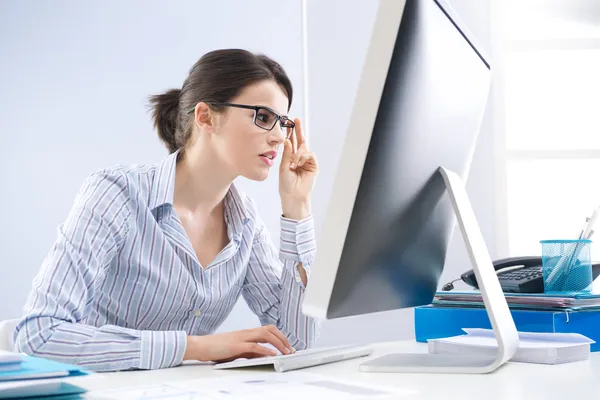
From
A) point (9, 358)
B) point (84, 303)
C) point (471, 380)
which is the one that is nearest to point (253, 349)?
point (84, 303)

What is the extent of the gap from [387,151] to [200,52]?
241 centimetres

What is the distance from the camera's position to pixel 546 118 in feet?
10.1

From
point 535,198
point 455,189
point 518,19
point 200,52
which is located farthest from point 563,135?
point 455,189

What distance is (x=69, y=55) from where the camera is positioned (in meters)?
2.91

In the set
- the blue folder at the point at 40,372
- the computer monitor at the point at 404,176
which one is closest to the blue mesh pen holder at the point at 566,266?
the computer monitor at the point at 404,176

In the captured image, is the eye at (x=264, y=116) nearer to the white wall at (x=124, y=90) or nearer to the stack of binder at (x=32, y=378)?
the stack of binder at (x=32, y=378)

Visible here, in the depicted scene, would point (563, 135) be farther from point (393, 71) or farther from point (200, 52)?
point (393, 71)

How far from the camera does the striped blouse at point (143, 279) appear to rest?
1267mm

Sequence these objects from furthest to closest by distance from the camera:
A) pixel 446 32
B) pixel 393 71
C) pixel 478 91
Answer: pixel 478 91, pixel 446 32, pixel 393 71

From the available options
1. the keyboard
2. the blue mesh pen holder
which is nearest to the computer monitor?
the keyboard

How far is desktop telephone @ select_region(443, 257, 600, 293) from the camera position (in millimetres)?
1400

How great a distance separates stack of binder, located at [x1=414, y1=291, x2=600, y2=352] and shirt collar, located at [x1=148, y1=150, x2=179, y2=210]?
0.64 metres

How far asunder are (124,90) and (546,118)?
1.82m

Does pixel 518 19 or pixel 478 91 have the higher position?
pixel 518 19
